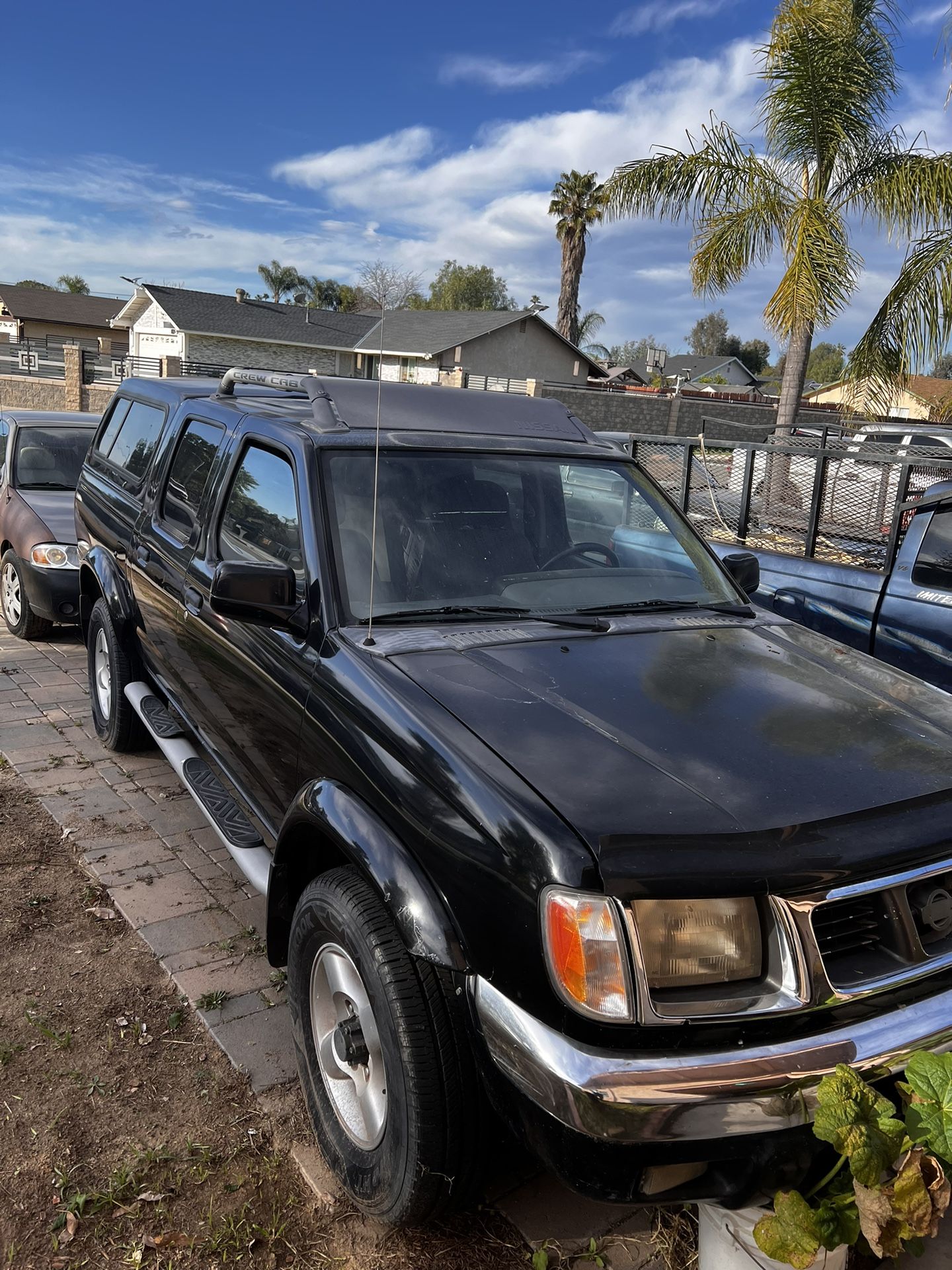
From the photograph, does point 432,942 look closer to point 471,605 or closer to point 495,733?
point 495,733

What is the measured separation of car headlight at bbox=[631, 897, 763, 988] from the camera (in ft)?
6.34

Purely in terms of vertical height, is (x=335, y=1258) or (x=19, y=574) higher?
(x=19, y=574)

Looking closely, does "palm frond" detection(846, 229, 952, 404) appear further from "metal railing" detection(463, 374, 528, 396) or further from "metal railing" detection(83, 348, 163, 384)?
"metal railing" detection(83, 348, 163, 384)

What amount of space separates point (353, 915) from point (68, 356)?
2404cm

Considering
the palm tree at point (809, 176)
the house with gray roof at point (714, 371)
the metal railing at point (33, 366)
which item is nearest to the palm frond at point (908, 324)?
the palm tree at point (809, 176)

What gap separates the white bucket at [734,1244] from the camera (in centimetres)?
203

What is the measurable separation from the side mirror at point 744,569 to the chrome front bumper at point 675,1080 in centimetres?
210

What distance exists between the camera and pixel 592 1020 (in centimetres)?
188

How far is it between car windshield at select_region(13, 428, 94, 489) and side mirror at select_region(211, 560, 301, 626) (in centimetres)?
610

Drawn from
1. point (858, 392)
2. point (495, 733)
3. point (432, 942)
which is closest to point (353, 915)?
point (432, 942)

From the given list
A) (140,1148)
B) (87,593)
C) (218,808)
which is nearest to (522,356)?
(87,593)

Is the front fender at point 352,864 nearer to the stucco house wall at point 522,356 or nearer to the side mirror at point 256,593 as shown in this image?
the side mirror at point 256,593

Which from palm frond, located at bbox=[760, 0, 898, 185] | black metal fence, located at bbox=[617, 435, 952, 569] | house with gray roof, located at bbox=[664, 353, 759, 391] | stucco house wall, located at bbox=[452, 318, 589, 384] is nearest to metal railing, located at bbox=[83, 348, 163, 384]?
stucco house wall, located at bbox=[452, 318, 589, 384]

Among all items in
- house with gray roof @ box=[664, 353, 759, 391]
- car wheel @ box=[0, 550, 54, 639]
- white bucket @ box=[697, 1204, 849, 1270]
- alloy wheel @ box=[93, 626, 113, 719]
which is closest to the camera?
white bucket @ box=[697, 1204, 849, 1270]
